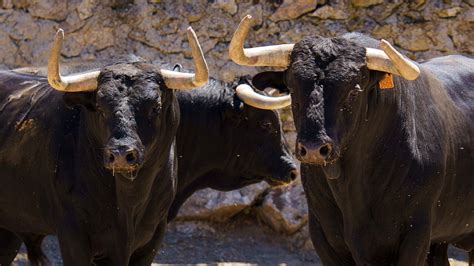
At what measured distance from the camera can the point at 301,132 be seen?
6566 mm

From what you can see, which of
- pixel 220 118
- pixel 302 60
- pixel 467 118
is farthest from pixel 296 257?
pixel 302 60

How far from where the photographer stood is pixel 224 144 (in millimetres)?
9547

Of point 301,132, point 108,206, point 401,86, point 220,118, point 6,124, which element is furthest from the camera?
point 220,118

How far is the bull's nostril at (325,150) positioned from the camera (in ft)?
21.3

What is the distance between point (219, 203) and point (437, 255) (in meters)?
2.88

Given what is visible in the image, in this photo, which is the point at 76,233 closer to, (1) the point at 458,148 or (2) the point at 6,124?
(2) the point at 6,124

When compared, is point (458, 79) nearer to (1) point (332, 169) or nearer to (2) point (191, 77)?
(1) point (332, 169)

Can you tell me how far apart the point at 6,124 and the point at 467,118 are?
2.95 metres

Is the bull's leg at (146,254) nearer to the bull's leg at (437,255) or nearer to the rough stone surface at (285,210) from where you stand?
the bull's leg at (437,255)

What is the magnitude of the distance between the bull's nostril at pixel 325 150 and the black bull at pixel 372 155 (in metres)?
0.01

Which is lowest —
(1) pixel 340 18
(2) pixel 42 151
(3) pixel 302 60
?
(1) pixel 340 18

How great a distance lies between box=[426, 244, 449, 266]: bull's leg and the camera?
28.0ft

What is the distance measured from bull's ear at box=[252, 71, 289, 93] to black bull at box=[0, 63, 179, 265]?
0.61 m

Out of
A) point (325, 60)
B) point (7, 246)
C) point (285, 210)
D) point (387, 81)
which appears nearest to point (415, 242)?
point (387, 81)
